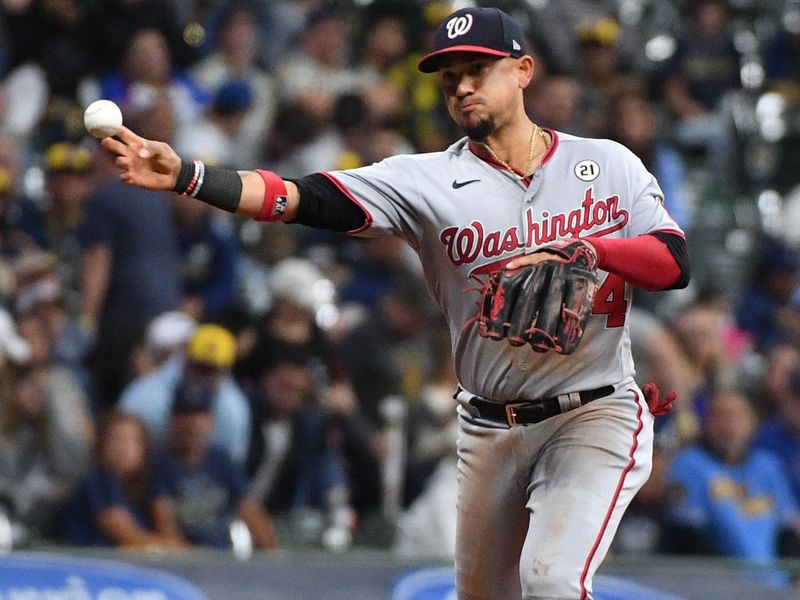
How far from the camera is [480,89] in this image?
437 centimetres

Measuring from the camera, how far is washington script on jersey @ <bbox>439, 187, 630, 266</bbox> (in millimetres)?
4375

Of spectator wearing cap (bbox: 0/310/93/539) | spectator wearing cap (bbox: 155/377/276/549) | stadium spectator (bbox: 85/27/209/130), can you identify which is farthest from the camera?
stadium spectator (bbox: 85/27/209/130)

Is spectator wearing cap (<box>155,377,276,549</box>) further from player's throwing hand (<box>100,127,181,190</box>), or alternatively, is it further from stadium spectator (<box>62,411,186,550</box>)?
player's throwing hand (<box>100,127,181,190</box>)

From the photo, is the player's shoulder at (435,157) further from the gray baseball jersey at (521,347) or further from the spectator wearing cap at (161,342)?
the spectator wearing cap at (161,342)

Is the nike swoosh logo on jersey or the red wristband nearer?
the red wristband

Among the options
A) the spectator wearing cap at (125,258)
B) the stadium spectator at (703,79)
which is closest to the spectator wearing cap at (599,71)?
the stadium spectator at (703,79)

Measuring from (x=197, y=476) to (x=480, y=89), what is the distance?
329 cm

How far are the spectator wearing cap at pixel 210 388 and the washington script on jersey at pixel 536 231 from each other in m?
3.03

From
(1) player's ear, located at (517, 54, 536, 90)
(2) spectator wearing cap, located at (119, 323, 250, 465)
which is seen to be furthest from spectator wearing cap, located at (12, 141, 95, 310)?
(1) player's ear, located at (517, 54, 536, 90)

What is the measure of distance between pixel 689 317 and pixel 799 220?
73.6 inches

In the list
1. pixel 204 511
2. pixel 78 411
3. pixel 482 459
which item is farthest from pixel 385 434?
pixel 482 459

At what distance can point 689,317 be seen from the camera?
9.03 meters

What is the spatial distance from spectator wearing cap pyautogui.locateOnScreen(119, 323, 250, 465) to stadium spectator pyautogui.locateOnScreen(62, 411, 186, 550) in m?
0.17

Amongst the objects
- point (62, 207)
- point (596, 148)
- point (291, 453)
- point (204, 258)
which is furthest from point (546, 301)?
point (62, 207)
